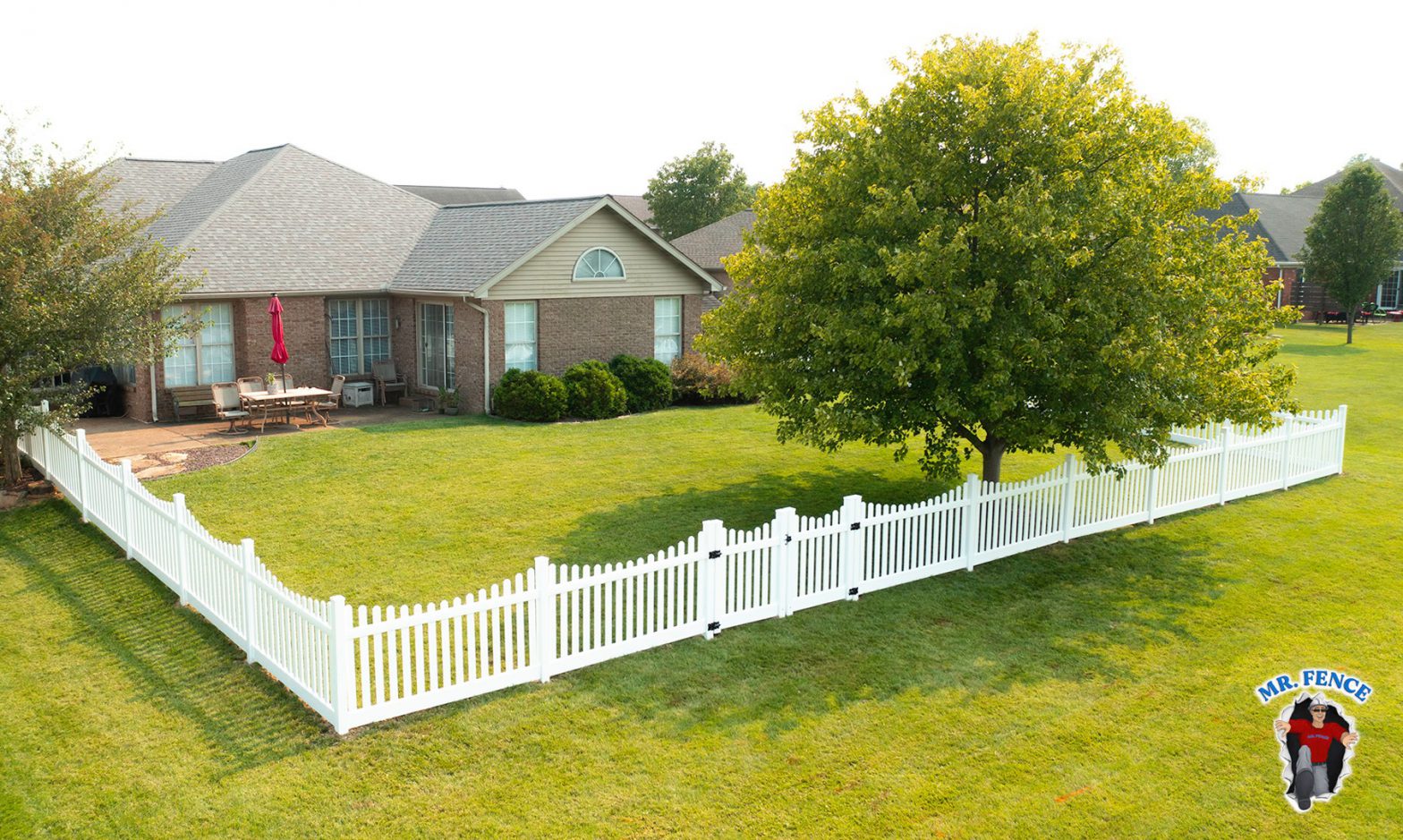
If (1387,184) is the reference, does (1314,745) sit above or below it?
below

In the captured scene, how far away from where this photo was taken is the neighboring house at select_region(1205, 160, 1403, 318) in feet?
171

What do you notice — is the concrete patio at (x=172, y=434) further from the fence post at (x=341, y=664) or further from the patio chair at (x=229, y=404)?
the fence post at (x=341, y=664)

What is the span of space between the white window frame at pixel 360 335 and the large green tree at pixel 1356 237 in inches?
1458

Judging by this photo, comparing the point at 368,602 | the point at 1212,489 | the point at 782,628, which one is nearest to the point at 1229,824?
the point at 782,628

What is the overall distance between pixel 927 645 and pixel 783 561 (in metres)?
1.71

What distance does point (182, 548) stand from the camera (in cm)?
1147

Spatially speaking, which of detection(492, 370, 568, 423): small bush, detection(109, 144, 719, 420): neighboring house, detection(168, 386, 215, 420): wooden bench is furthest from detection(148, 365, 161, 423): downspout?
detection(492, 370, 568, 423): small bush

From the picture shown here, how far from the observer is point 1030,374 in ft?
43.7

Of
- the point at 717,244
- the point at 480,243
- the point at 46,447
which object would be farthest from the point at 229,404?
the point at 717,244

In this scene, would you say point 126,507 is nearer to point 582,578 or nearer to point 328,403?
point 582,578

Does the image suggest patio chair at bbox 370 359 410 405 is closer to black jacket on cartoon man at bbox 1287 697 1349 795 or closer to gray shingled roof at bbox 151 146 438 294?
gray shingled roof at bbox 151 146 438 294

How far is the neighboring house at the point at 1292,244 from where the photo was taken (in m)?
52.0

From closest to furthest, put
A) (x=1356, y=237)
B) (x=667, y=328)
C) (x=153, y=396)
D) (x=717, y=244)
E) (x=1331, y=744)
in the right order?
(x=1331, y=744) → (x=153, y=396) → (x=667, y=328) → (x=717, y=244) → (x=1356, y=237)

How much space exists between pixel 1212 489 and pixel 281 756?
14.3 m
